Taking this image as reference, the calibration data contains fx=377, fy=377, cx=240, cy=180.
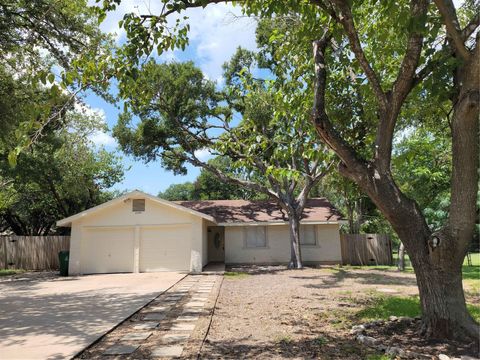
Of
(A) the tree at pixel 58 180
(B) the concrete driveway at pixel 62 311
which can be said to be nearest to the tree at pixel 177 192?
(A) the tree at pixel 58 180

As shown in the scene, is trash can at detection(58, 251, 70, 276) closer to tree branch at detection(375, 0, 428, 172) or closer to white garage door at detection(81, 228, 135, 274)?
white garage door at detection(81, 228, 135, 274)

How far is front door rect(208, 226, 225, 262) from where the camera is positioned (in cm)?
2391

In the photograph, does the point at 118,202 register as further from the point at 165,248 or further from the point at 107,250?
the point at 165,248

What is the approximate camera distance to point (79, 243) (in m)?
17.9

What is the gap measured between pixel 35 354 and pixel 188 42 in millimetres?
5140

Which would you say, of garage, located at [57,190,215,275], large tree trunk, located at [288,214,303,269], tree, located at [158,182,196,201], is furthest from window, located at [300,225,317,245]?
tree, located at [158,182,196,201]

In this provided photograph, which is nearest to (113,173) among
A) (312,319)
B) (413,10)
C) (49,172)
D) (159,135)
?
(49,172)

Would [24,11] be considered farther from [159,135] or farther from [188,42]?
[159,135]

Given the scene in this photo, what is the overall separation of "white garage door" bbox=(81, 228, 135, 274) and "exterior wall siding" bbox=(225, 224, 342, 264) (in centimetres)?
572

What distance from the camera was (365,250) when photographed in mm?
21781

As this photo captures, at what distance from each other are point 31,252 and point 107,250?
5535 millimetres

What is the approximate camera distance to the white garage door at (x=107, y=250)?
1792cm

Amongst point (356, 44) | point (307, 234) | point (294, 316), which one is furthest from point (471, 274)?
point (356, 44)

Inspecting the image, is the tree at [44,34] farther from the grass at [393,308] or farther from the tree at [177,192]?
the tree at [177,192]
